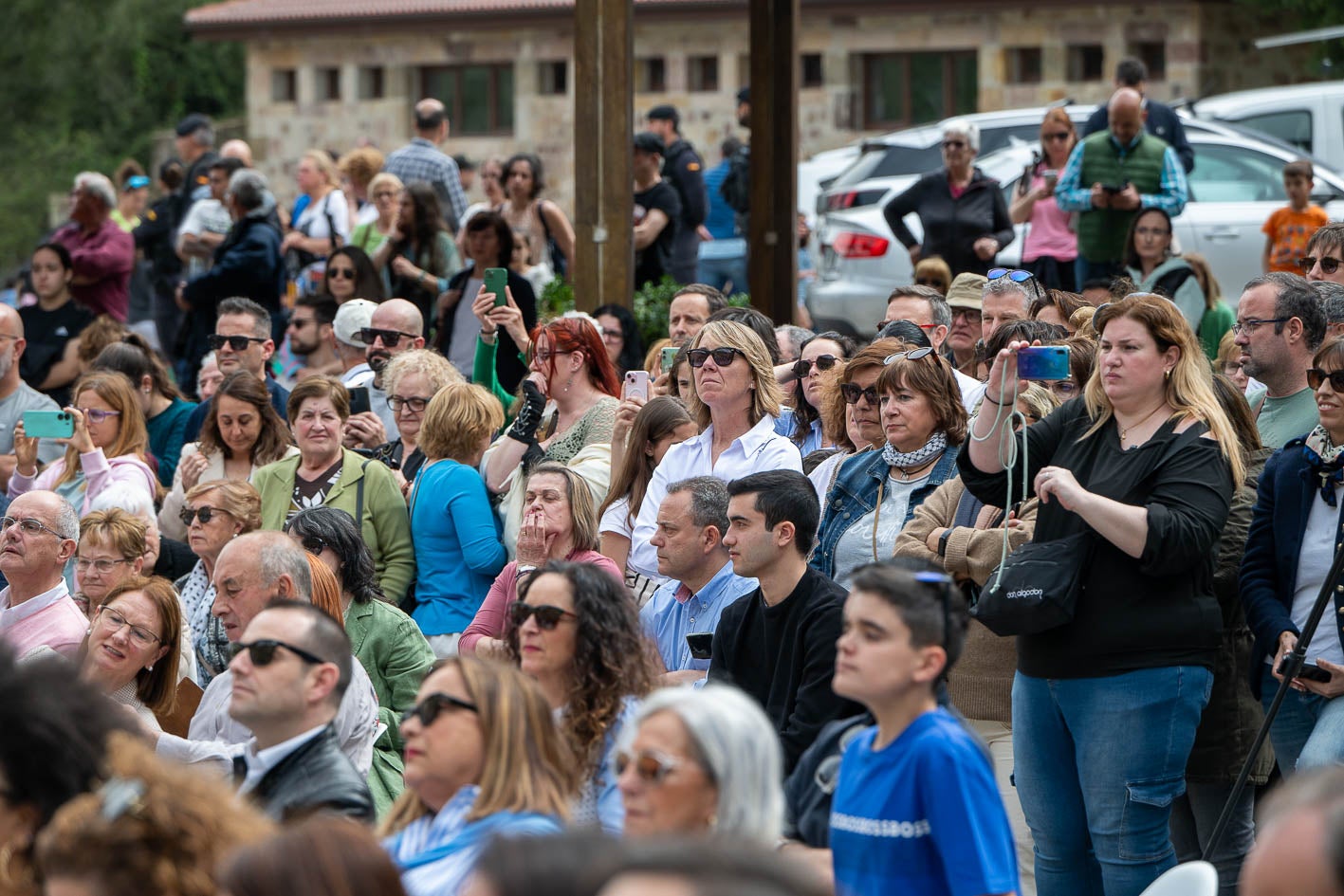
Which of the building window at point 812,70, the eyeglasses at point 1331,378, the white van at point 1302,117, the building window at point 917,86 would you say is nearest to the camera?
the eyeglasses at point 1331,378

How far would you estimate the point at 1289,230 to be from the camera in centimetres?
1236

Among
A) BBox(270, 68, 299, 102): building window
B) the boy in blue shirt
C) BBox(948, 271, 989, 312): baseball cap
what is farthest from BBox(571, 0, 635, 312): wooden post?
BBox(270, 68, 299, 102): building window

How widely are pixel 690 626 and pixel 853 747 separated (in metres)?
1.99

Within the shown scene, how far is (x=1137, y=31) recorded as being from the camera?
2577 centimetres

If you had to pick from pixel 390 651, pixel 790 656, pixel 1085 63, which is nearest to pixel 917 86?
pixel 1085 63

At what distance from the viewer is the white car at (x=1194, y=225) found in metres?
13.7

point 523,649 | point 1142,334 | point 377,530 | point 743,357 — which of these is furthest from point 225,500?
point 1142,334

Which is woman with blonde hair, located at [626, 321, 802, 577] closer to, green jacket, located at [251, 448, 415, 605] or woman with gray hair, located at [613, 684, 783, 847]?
green jacket, located at [251, 448, 415, 605]

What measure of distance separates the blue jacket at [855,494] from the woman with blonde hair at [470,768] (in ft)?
7.44

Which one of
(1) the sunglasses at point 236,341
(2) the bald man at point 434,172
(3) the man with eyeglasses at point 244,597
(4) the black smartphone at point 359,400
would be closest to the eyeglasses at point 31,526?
(3) the man with eyeglasses at point 244,597

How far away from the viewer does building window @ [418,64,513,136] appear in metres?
31.0

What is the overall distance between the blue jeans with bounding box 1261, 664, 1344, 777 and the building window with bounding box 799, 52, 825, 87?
76.9 ft

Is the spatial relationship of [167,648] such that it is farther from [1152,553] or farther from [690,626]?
[1152,553]

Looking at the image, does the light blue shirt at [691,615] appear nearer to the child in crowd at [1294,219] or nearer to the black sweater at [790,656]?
the black sweater at [790,656]
